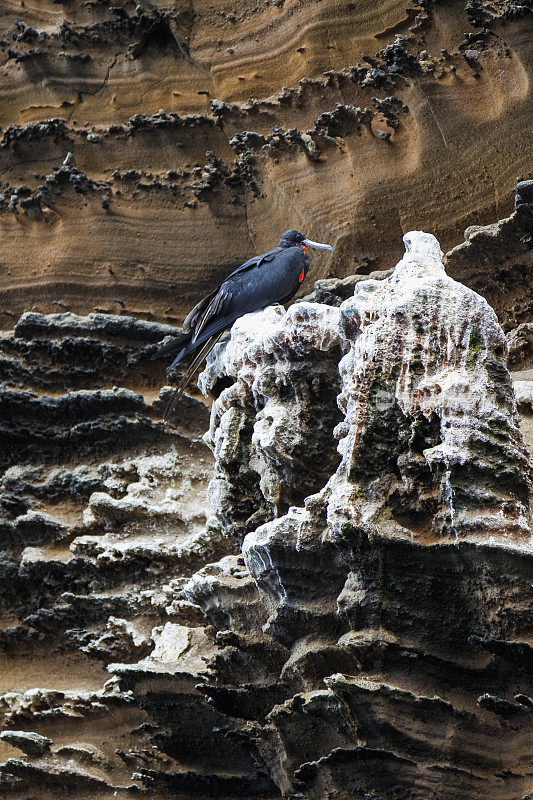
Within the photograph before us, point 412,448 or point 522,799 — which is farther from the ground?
point 412,448

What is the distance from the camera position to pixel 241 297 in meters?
3.89

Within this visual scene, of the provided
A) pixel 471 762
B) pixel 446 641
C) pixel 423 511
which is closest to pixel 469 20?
pixel 423 511

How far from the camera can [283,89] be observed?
4.76m

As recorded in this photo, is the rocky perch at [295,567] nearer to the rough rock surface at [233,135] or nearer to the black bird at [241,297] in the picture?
the black bird at [241,297]

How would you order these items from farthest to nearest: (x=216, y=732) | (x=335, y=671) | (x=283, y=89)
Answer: (x=283, y=89) < (x=216, y=732) < (x=335, y=671)

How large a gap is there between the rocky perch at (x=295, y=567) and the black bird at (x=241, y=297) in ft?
0.54

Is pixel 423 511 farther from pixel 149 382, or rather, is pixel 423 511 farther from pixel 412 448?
pixel 149 382

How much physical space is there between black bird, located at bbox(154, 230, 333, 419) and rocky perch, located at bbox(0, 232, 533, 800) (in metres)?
0.17

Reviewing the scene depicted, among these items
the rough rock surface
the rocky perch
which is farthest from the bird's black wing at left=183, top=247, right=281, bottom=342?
the rough rock surface

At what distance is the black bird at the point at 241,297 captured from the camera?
389cm

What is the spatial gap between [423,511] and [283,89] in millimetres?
3162

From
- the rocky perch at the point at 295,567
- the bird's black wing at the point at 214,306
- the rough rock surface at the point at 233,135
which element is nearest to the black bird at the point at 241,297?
the bird's black wing at the point at 214,306

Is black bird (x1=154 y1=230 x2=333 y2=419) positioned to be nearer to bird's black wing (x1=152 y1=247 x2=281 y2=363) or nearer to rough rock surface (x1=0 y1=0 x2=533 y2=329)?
bird's black wing (x1=152 y1=247 x2=281 y2=363)

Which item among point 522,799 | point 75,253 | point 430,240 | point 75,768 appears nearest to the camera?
point 522,799
